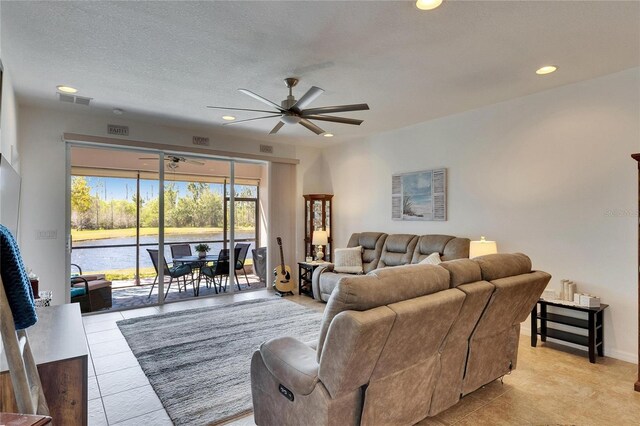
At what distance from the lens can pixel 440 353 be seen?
2.11m

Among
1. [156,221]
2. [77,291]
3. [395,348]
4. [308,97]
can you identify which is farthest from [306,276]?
[395,348]

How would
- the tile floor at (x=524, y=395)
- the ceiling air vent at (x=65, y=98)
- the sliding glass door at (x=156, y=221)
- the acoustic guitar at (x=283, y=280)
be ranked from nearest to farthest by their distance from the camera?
the tile floor at (x=524, y=395), the ceiling air vent at (x=65, y=98), the sliding glass door at (x=156, y=221), the acoustic guitar at (x=283, y=280)

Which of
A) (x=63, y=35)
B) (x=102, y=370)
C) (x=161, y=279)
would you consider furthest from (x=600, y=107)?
(x=161, y=279)

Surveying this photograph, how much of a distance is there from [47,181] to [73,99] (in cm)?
125

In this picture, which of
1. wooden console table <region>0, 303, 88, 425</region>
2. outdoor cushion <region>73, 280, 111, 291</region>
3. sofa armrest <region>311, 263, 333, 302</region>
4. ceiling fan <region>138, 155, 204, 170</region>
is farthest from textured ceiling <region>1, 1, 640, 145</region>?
sofa armrest <region>311, 263, 333, 302</region>

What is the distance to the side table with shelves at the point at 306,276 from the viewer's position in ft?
19.2

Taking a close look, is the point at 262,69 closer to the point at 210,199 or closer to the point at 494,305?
the point at 494,305

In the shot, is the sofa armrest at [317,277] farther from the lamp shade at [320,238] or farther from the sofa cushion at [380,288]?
the sofa cushion at [380,288]

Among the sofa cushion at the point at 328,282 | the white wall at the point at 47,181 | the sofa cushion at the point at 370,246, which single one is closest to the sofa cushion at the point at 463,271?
the sofa cushion at the point at 328,282

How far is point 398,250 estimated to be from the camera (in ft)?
16.8

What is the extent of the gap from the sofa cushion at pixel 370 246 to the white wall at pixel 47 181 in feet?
13.7

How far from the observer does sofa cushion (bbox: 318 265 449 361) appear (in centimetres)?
165

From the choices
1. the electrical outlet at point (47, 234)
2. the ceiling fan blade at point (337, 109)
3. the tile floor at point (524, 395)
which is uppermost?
the ceiling fan blade at point (337, 109)

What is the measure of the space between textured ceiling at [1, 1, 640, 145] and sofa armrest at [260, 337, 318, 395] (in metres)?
2.17
